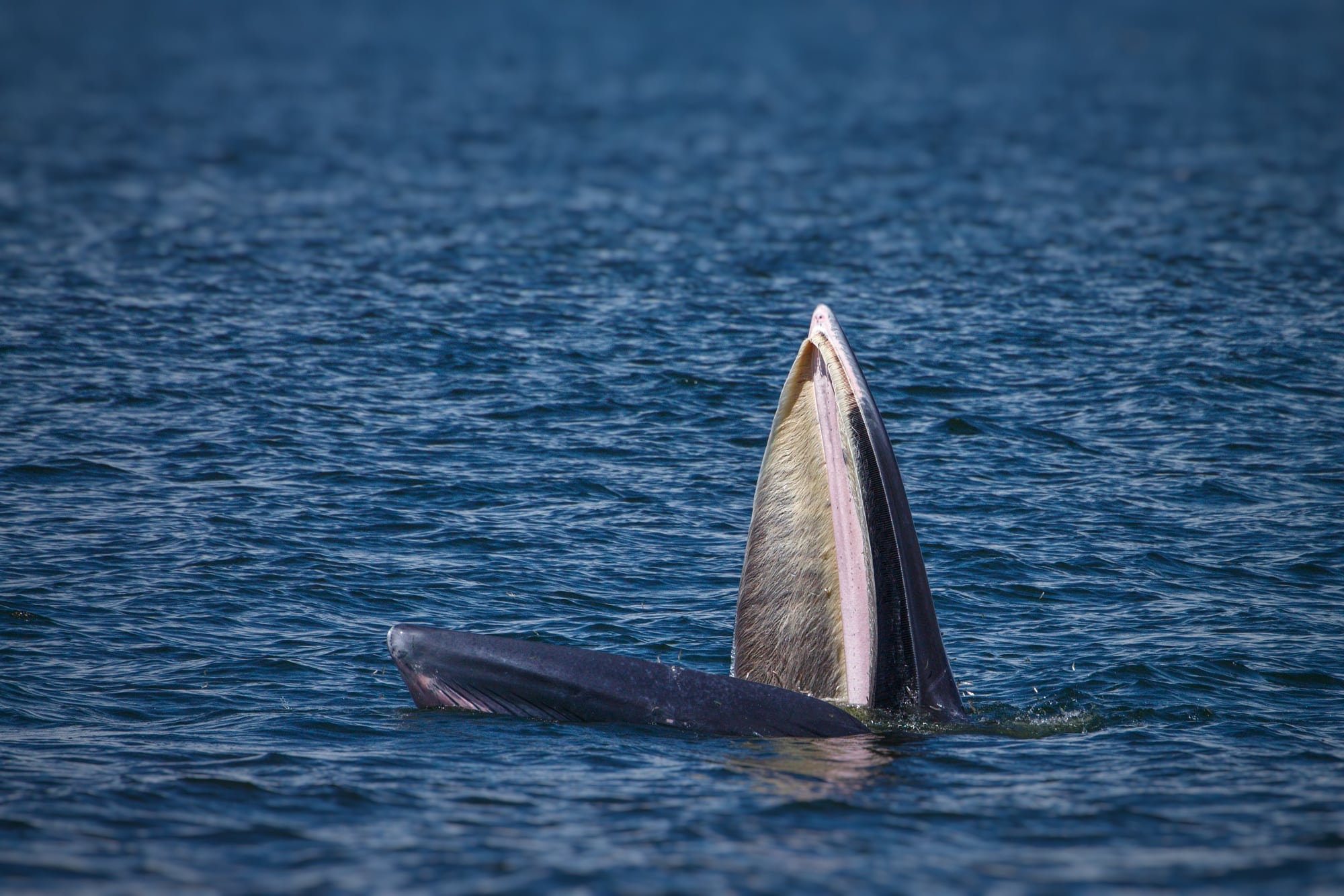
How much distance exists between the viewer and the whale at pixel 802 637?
10000 millimetres

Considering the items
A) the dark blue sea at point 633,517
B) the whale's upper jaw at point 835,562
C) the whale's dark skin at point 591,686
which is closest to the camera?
the dark blue sea at point 633,517

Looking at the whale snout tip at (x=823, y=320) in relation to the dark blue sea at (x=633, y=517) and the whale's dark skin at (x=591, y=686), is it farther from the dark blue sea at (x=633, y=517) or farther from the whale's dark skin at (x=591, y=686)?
the dark blue sea at (x=633, y=517)

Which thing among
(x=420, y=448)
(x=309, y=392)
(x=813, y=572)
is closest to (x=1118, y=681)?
(x=813, y=572)

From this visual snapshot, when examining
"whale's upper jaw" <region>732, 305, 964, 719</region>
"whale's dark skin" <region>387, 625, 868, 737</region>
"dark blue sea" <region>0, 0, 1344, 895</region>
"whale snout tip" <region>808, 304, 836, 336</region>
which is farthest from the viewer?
"whale's dark skin" <region>387, 625, 868, 737</region>

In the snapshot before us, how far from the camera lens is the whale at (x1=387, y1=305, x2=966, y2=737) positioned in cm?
1000

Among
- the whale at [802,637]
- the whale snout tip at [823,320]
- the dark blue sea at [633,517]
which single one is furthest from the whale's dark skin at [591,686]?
the whale snout tip at [823,320]

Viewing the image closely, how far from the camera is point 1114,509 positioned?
17484mm

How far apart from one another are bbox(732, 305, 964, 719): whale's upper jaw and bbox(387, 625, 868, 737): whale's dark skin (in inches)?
17.4

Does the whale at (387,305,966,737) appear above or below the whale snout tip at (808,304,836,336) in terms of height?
below

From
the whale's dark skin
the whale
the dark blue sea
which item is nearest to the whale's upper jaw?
the whale

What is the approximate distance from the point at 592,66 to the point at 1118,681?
114 meters

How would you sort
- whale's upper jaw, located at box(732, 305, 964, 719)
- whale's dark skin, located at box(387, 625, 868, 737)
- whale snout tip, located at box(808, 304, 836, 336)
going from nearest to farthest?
whale's upper jaw, located at box(732, 305, 964, 719) → whale snout tip, located at box(808, 304, 836, 336) → whale's dark skin, located at box(387, 625, 868, 737)

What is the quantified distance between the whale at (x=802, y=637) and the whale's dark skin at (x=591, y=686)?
1 cm

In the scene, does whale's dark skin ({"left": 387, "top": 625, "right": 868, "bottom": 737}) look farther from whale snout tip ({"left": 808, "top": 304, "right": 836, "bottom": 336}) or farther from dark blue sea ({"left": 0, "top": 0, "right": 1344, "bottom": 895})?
whale snout tip ({"left": 808, "top": 304, "right": 836, "bottom": 336})
